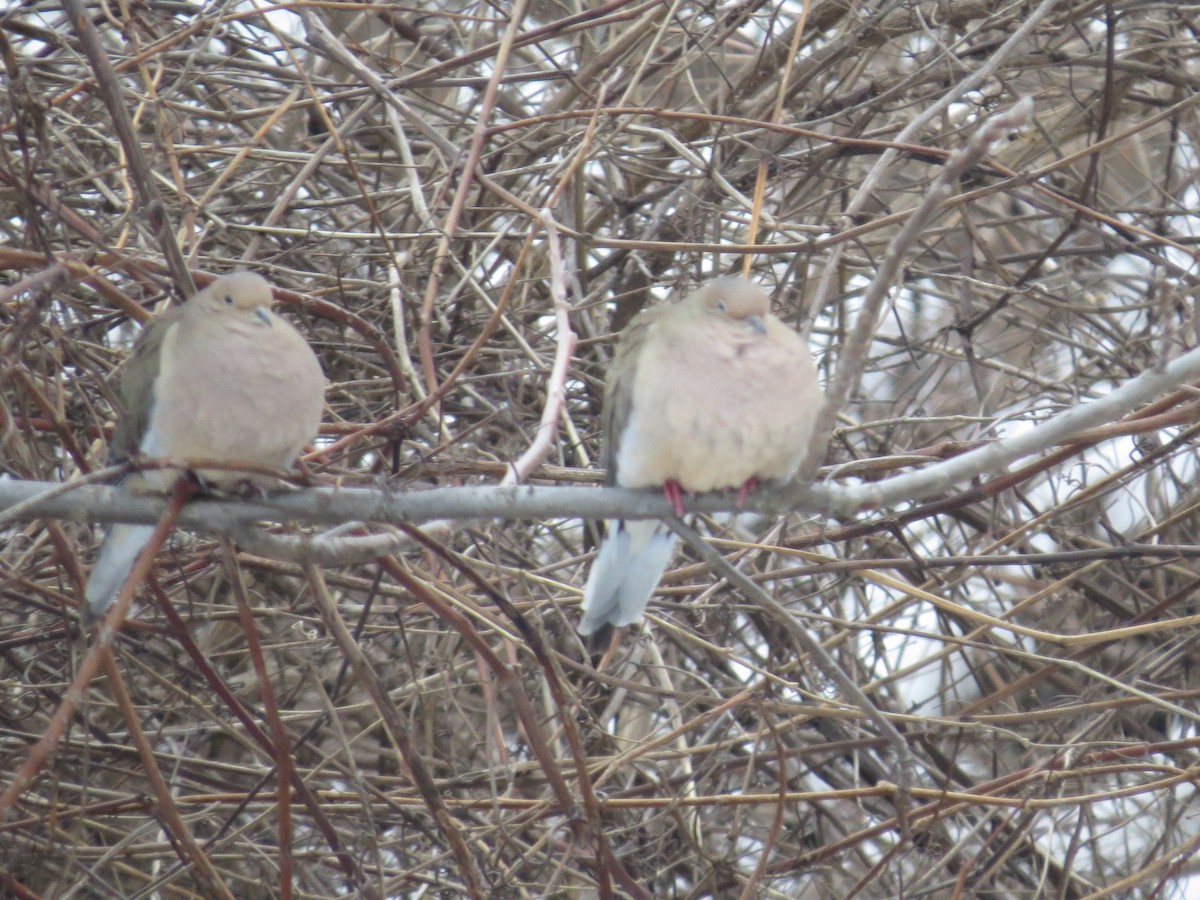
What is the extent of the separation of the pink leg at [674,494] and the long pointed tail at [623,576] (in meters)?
0.23

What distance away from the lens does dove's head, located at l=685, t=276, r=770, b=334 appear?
3051 millimetres

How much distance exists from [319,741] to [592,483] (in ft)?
5.06

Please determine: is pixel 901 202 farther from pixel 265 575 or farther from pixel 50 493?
pixel 50 493

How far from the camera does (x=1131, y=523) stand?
16.0ft

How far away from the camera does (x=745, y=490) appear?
2.98m

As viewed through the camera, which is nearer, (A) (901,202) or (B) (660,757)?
(B) (660,757)

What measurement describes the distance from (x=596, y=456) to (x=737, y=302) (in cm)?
147

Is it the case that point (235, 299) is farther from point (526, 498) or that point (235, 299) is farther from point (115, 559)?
point (526, 498)

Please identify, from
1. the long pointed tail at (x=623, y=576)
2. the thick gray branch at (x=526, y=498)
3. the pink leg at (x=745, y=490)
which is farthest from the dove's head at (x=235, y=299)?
the pink leg at (x=745, y=490)

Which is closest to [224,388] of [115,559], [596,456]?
[115,559]

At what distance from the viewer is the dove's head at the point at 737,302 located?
305cm

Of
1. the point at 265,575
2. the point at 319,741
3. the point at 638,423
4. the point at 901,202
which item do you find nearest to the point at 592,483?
the point at 638,423

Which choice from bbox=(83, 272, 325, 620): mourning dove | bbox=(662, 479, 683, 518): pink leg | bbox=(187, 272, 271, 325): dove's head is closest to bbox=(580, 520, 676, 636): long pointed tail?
bbox=(662, 479, 683, 518): pink leg

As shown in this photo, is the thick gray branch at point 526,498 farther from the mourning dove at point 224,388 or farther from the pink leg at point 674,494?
the mourning dove at point 224,388
